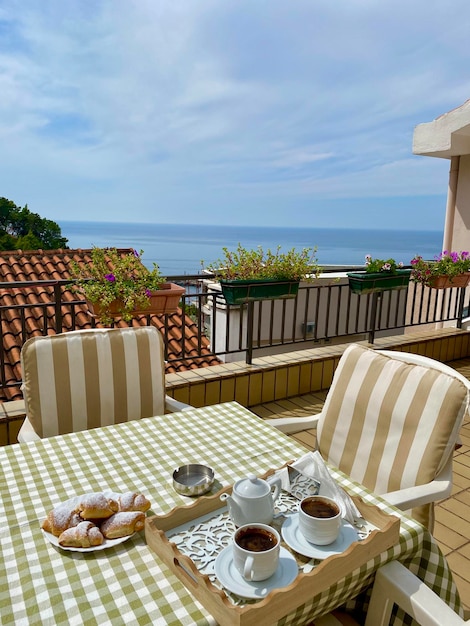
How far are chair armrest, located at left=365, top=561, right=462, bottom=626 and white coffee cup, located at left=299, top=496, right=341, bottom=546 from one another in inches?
6.0

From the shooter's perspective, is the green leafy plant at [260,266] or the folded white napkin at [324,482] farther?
the green leafy plant at [260,266]

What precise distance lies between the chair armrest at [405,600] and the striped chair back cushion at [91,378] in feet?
4.28

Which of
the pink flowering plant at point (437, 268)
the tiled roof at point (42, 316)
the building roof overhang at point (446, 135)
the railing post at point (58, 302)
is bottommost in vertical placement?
the tiled roof at point (42, 316)

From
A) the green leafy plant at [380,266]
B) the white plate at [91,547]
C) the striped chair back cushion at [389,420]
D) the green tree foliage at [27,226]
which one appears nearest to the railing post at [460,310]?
the green leafy plant at [380,266]

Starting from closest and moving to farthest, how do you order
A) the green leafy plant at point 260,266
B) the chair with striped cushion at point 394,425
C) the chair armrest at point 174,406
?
the chair with striped cushion at point 394,425 < the chair armrest at point 174,406 < the green leafy plant at point 260,266

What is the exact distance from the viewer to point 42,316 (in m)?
5.50

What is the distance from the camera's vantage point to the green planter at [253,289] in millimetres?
3562

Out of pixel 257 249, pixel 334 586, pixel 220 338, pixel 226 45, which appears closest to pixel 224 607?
pixel 334 586

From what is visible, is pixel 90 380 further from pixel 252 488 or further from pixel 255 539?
pixel 255 539

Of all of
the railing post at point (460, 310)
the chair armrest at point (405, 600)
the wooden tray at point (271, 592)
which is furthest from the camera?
the railing post at point (460, 310)

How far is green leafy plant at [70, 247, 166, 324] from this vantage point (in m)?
2.97

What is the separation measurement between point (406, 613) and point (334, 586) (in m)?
0.26

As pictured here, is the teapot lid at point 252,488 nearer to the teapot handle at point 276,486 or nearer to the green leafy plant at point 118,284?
the teapot handle at point 276,486

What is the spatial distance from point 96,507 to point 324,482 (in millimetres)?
589
